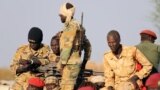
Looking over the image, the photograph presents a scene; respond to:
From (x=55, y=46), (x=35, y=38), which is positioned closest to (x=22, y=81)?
(x=35, y=38)

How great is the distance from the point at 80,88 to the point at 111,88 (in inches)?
22.1

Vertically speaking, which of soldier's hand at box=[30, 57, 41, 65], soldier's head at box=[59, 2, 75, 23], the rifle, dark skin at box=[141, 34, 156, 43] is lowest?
the rifle

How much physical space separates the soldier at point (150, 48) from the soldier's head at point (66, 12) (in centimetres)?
156

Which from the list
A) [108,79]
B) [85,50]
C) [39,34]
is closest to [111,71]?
[108,79]

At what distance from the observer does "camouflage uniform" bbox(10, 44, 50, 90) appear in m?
13.4

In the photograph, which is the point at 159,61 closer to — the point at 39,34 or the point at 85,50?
the point at 85,50

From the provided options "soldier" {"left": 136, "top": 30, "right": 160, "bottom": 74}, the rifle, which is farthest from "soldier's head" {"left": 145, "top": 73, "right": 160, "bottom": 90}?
the rifle

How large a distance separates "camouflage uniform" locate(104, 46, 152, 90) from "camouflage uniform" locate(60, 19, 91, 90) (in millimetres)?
654

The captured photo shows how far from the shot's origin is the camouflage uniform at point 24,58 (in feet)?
44.1

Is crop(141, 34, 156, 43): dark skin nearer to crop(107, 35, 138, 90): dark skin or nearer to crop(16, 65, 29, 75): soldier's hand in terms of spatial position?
crop(107, 35, 138, 90): dark skin

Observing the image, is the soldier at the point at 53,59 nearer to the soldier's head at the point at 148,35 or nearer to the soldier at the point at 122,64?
the soldier at the point at 122,64

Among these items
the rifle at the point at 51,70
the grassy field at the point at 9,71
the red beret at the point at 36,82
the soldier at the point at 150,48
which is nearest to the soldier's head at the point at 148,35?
the soldier at the point at 150,48

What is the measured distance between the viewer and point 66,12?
12336 millimetres

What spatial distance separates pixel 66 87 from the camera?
483 inches
